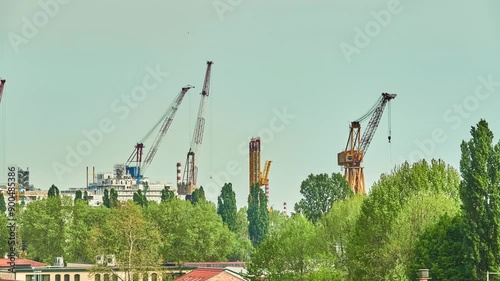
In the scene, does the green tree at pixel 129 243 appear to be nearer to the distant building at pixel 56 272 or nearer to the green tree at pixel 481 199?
the distant building at pixel 56 272

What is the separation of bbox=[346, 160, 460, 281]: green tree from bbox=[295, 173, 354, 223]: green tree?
56998mm

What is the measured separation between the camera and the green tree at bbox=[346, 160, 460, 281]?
85.5 m

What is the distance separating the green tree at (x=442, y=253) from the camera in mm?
79938

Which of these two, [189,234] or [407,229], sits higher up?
[189,234]

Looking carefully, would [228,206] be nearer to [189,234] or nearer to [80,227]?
[189,234]

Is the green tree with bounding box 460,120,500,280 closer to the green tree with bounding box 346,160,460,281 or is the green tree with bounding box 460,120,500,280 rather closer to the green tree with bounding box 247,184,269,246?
the green tree with bounding box 346,160,460,281

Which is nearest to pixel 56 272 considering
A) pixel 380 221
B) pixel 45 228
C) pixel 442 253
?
pixel 45 228

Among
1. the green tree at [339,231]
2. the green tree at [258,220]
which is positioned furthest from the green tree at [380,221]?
the green tree at [258,220]

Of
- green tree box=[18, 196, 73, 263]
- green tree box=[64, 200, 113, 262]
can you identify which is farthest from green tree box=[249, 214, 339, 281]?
green tree box=[18, 196, 73, 263]

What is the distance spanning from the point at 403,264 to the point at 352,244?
715cm

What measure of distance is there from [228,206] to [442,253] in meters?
103

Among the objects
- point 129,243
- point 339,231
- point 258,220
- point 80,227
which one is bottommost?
point 129,243

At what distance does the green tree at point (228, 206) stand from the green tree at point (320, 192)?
80.1 ft

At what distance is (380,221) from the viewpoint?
87.1 metres
